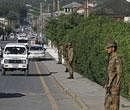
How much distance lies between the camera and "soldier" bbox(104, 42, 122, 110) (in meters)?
12.6

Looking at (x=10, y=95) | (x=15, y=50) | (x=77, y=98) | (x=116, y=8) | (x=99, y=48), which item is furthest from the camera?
(x=116, y=8)

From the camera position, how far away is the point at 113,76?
12656mm

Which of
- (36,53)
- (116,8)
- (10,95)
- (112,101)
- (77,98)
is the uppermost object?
(116,8)

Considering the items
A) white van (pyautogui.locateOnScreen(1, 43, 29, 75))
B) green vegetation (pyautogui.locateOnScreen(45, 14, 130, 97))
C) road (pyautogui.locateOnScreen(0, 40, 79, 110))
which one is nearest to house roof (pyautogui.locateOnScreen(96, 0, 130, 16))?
green vegetation (pyautogui.locateOnScreen(45, 14, 130, 97))

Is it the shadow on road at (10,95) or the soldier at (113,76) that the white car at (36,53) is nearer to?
the shadow on road at (10,95)

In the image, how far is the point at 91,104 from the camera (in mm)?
17562

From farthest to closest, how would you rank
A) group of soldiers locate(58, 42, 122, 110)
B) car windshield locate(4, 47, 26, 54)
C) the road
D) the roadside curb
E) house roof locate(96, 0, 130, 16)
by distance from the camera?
1. house roof locate(96, 0, 130, 16)
2. car windshield locate(4, 47, 26, 54)
3. the road
4. the roadside curb
5. group of soldiers locate(58, 42, 122, 110)

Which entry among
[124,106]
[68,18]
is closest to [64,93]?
[124,106]

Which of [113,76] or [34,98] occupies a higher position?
[113,76]

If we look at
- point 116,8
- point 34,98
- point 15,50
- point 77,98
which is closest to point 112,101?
point 77,98

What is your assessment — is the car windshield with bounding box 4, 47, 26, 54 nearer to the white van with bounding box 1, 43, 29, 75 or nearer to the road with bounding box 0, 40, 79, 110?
the white van with bounding box 1, 43, 29, 75

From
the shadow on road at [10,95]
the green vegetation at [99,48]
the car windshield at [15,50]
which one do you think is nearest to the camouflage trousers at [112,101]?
the green vegetation at [99,48]

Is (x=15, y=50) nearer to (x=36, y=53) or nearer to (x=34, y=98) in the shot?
(x=34, y=98)

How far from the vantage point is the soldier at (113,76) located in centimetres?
1261
